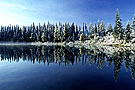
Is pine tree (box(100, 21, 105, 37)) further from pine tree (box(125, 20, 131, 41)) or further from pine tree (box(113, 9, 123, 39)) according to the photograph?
pine tree (box(125, 20, 131, 41))

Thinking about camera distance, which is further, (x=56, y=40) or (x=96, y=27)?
(x=96, y=27)

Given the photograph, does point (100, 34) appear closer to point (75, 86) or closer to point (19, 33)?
point (19, 33)

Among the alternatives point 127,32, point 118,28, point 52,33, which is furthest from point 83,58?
point 52,33

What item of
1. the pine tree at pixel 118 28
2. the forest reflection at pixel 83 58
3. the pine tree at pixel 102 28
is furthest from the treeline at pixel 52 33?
the forest reflection at pixel 83 58

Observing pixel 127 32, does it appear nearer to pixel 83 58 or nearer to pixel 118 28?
pixel 118 28

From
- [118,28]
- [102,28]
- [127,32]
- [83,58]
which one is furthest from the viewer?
[102,28]

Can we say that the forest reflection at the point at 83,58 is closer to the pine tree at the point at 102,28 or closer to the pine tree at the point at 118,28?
the pine tree at the point at 118,28

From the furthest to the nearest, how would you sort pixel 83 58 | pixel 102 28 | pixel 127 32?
pixel 102 28 → pixel 127 32 → pixel 83 58

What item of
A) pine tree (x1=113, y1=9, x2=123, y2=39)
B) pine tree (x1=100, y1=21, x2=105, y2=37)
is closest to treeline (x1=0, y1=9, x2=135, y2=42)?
pine tree (x1=100, y1=21, x2=105, y2=37)

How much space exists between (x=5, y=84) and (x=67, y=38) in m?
97.3

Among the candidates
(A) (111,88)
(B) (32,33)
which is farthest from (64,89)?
(B) (32,33)

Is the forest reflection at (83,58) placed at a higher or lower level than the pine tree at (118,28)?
lower

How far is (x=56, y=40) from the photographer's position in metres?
105

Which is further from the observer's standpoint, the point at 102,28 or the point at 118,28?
the point at 102,28
